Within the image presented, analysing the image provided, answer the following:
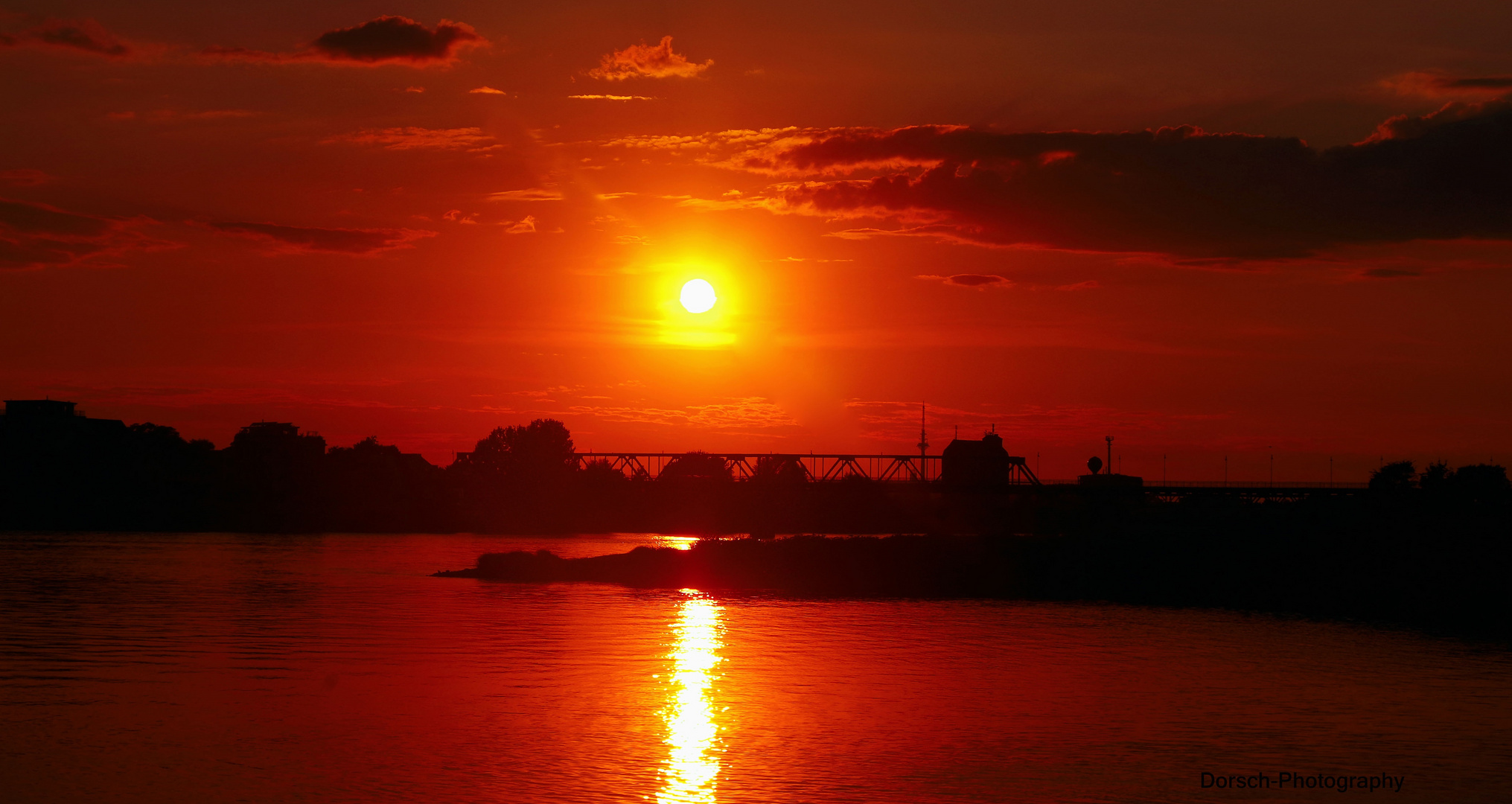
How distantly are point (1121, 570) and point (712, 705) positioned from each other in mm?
67954

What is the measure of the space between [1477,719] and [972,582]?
61.0 m

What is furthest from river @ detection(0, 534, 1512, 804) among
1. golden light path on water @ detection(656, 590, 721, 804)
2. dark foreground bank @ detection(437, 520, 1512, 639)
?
dark foreground bank @ detection(437, 520, 1512, 639)

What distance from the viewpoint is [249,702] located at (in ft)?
143

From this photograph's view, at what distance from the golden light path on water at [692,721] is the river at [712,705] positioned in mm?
181

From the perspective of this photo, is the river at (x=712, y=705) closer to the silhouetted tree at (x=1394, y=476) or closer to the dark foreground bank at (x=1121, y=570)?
the dark foreground bank at (x=1121, y=570)

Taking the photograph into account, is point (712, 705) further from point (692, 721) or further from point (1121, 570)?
point (1121, 570)

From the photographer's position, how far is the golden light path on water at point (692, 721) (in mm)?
32438

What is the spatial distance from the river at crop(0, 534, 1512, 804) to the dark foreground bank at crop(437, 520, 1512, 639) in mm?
13153

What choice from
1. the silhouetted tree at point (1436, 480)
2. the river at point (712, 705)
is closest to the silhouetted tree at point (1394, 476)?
the silhouetted tree at point (1436, 480)

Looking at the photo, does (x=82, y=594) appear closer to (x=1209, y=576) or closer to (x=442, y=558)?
(x=442, y=558)

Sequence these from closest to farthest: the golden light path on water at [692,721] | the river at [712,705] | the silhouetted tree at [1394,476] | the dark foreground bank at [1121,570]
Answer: the golden light path on water at [692,721]
the river at [712,705]
the dark foreground bank at [1121,570]
the silhouetted tree at [1394,476]

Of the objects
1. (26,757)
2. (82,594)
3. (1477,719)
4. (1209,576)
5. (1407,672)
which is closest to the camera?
(26,757)

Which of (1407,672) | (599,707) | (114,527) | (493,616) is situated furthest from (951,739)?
(114,527)

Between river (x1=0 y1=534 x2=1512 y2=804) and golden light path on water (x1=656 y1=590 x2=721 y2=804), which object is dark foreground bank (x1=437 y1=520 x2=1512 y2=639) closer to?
river (x1=0 y1=534 x2=1512 y2=804)
